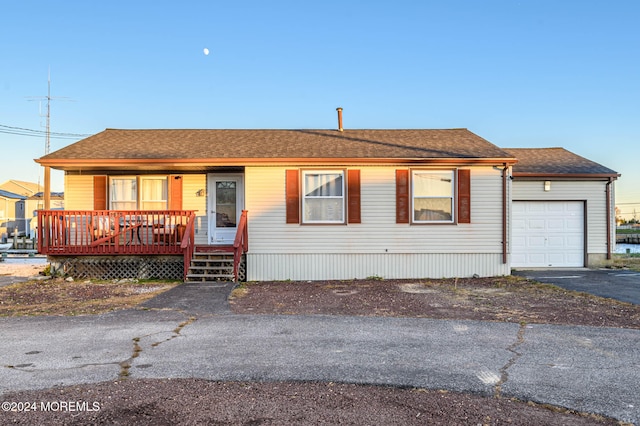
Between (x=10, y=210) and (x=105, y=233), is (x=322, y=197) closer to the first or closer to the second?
(x=105, y=233)

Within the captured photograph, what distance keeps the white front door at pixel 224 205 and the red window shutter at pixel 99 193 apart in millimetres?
2705

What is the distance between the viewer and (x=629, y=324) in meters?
7.01

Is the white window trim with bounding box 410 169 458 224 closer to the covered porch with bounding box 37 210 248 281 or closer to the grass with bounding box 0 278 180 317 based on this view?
the covered porch with bounding box 37 210 248 281

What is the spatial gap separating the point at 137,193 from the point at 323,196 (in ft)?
16.5

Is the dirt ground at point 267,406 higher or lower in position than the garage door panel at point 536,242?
lower

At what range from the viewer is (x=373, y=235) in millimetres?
12406

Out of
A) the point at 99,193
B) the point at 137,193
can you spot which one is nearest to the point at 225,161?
the point at 137,193

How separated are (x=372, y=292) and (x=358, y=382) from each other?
590 centimetres

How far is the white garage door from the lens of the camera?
1447 cm

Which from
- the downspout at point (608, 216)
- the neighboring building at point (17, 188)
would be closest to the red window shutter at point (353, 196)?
the downspout at point (608, 216)

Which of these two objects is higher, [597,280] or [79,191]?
[79,191]

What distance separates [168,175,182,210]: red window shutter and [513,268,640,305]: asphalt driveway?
9240mm

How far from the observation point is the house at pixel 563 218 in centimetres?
1442

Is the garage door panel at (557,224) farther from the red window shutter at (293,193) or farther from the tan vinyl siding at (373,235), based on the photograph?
the red window shutter at (293,193)
